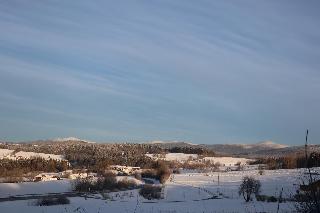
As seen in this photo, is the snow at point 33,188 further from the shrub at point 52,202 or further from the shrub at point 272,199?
the shrub at point 272,199

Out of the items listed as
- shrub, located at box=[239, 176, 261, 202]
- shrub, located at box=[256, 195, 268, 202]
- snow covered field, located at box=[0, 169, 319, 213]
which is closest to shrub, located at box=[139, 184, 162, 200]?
snow covered field, located at box=[0, 169, 319, 213]

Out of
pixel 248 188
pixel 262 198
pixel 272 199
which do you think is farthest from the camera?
pixel 248 188

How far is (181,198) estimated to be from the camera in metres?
30.0

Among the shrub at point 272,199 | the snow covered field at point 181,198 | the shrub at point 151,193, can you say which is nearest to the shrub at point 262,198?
the shrub at point 272,199

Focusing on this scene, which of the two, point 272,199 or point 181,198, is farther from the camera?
point 181,198

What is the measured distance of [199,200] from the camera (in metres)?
28.8

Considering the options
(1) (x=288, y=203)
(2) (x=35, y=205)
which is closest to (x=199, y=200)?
(1) (x=288, y=203)

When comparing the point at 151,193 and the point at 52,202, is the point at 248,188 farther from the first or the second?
the point at 52,202

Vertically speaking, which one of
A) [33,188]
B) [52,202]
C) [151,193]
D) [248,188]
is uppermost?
[248,188]

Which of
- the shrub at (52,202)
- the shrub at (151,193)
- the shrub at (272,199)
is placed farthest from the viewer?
the shrub at (151,193)

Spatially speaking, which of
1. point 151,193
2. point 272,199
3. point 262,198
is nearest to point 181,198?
point 151,193

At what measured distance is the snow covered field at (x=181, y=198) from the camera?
2377 centimetres

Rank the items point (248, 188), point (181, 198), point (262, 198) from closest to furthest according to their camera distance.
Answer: point (262, 198) < point (248, 188) < point (181, 198)

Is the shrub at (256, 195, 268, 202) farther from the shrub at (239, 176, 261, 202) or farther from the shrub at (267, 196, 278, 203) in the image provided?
the shrub at (239, 176, 261, 202)
